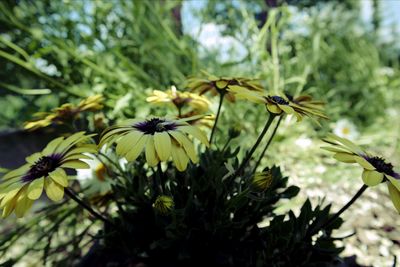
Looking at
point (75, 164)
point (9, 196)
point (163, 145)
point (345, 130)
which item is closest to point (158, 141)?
point (163, 145)


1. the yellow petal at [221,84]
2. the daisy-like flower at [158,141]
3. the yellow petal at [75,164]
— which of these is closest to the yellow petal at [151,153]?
the daisy-like flower at [158,141]

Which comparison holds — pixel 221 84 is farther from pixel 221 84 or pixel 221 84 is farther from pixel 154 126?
pixel 154 126

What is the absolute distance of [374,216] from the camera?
4.19 feet

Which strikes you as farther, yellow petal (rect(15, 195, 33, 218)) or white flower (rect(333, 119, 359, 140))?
white flower (rect(333, 119, 359, 140))

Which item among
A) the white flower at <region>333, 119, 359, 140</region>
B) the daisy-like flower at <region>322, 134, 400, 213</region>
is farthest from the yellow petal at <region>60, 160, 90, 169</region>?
the white flower at <region>333, 119, 359, 140</region>

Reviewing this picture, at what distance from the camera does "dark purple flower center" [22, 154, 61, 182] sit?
24.3 inches

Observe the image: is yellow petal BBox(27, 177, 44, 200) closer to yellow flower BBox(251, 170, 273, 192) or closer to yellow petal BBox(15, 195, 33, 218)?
yellow petal BBox(15, 195, 33, 218)

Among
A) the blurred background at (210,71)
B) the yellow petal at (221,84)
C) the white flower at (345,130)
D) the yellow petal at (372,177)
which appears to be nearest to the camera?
the yellow petal at (372,177)

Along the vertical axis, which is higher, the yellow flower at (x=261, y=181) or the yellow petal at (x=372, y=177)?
the yellow petal at (x=372, y=177)

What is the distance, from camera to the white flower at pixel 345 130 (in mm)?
2090

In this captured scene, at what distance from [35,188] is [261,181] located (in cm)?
38

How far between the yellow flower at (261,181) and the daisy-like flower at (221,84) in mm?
191

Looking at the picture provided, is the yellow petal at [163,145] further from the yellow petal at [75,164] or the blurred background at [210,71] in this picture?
the blurred background at [210,71]

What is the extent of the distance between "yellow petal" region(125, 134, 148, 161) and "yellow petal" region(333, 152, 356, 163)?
1.08 ft
